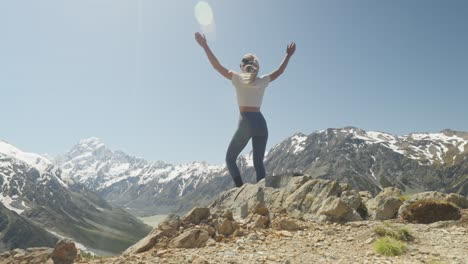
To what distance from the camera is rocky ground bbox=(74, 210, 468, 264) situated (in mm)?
8117

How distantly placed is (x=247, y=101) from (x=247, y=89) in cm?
46

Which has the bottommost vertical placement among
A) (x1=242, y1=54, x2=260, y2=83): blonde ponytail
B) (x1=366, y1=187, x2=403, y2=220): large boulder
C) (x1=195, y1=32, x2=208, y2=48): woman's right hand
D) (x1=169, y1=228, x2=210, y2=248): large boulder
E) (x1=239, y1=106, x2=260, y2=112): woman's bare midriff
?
(x1=366, y1=187, x2=403, y2=220): large boulder

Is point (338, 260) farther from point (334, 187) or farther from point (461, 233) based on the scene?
point (334, 187)

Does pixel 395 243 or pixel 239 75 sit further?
pixel 239 75

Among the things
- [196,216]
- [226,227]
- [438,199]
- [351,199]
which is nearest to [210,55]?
[196,216]

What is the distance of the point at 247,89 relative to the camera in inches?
571

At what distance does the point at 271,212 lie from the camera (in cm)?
1299

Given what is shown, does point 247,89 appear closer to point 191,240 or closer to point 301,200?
point 301,200

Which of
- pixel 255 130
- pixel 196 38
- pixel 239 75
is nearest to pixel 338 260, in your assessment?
pixel 255 130

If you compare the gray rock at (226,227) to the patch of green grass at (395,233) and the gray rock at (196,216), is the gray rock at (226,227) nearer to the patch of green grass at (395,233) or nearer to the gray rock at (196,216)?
the gray rock at (196,216)

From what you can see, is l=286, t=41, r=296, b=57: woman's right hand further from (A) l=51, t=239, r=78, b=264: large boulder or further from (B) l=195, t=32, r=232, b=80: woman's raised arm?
(A) l=51, t=239, r=78, b=264: large boulder

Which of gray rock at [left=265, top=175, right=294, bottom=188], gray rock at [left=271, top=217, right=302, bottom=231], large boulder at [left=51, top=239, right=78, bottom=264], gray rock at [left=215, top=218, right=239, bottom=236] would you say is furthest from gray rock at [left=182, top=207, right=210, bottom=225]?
gray rock at [left=265, top=175, right=294, bottom=188]

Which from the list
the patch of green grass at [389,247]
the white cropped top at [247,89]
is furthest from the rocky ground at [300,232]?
the white cropped top at [247,89]

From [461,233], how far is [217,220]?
22.3 ft
